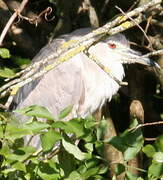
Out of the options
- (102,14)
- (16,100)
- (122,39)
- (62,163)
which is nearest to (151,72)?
(122,39)

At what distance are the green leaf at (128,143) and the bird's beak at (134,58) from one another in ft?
4.81

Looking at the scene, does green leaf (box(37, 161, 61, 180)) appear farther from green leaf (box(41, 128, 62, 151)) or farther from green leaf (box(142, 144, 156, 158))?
green leaf (box(142, 144, 156, 158))

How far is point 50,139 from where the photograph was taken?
1640 millimetres

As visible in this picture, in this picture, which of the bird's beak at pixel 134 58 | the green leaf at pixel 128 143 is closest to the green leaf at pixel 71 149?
the green leaf at pixel 128 143

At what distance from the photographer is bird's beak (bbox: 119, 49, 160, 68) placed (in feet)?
10.4

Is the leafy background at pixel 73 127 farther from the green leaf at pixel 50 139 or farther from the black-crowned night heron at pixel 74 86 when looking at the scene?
the black-crowned night heron at pixel 74 86

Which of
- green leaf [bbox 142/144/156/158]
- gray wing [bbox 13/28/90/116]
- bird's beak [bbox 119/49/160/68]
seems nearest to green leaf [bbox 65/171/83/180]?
green leaf [bbox 142/144/156/158]

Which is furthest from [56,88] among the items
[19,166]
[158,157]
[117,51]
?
[158,157]

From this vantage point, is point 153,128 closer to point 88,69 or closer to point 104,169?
point 88,69

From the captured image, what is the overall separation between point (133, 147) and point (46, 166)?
→ 29 centimetres

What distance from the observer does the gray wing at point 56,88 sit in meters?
3.40

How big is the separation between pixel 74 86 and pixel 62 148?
1565mm

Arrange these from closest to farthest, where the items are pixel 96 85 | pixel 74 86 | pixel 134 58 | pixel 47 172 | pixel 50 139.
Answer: pixel 50 139 < pixel 47 172 < pixel 134 58 < pixel 74 86 < pixel 96 85

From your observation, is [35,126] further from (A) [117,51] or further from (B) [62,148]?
(A) [117,51]
